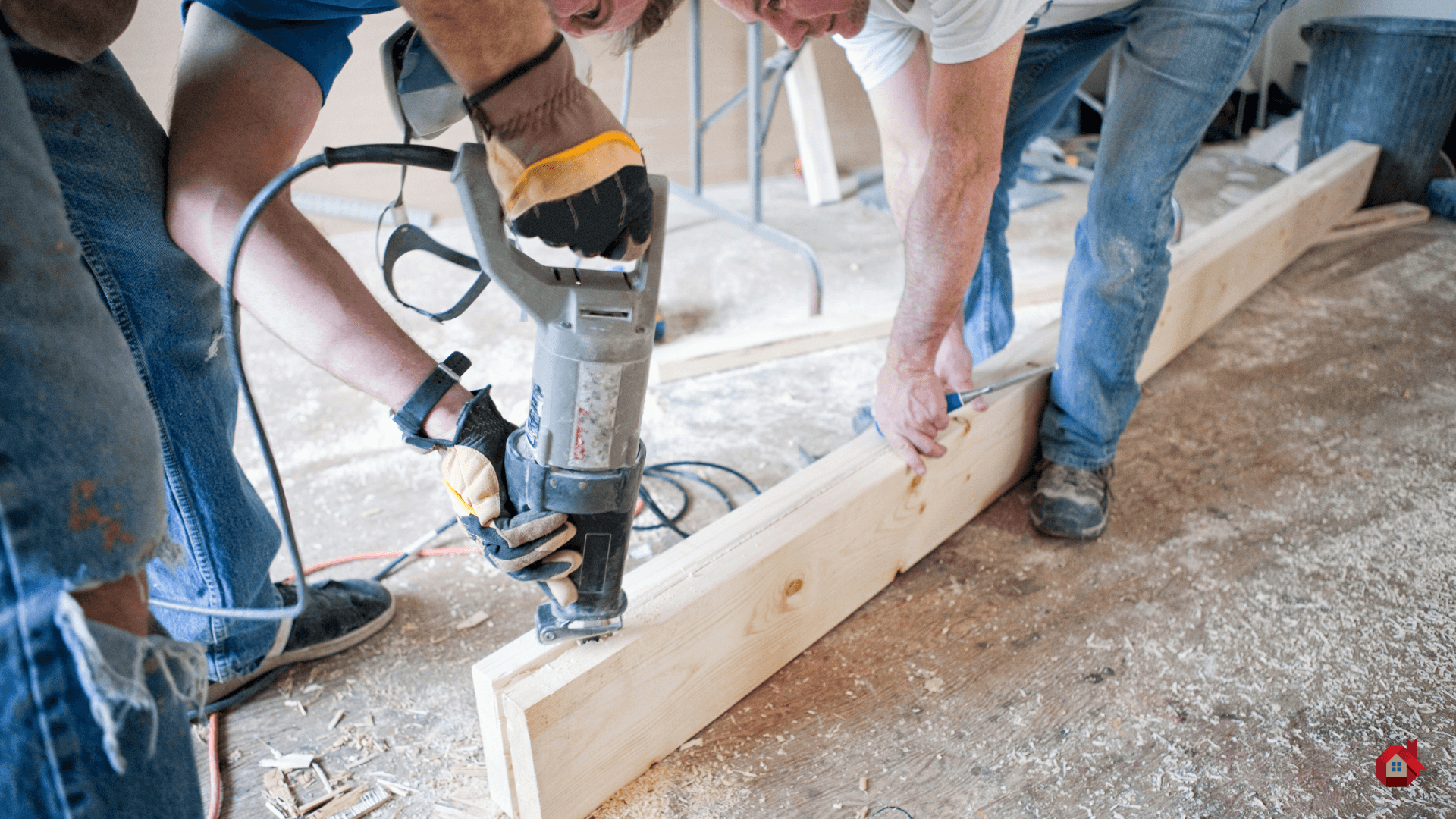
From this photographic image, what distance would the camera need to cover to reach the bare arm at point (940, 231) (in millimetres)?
1334

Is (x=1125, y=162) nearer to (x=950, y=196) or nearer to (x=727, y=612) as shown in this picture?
(x=950, y=196)

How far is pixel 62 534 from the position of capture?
60 centimetres

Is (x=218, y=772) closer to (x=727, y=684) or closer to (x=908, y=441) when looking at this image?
(x=727, y=684)

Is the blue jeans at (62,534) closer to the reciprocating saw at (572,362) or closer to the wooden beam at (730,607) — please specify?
the reciprocating saw at (572,362)

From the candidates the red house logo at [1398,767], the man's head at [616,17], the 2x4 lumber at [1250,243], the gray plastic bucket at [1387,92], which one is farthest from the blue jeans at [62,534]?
the gray plastic bucket at [1387,92]

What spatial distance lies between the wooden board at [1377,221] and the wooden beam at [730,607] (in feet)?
7.14

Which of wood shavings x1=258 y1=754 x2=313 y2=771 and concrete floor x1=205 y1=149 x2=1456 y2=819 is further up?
concrete floor x1=205 y1=149 x2=1456 y2=819

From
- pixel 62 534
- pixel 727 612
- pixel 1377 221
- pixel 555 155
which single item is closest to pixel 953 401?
pixel 727 612

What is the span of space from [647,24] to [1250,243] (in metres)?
2.10

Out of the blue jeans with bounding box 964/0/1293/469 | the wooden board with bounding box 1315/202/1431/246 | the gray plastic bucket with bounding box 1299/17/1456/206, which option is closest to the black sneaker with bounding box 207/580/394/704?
the blue jeans with bounding box 964/0/1293/469

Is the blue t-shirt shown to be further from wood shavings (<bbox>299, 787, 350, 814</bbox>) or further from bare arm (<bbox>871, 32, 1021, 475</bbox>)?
wood shavings (<bbox>299, 787, 350, 814</bbox>)

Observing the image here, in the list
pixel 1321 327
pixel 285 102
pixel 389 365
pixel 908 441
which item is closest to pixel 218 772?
pixel 389 365

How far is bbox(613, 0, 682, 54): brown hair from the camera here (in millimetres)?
1435

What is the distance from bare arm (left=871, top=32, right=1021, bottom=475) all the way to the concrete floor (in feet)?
1.15
